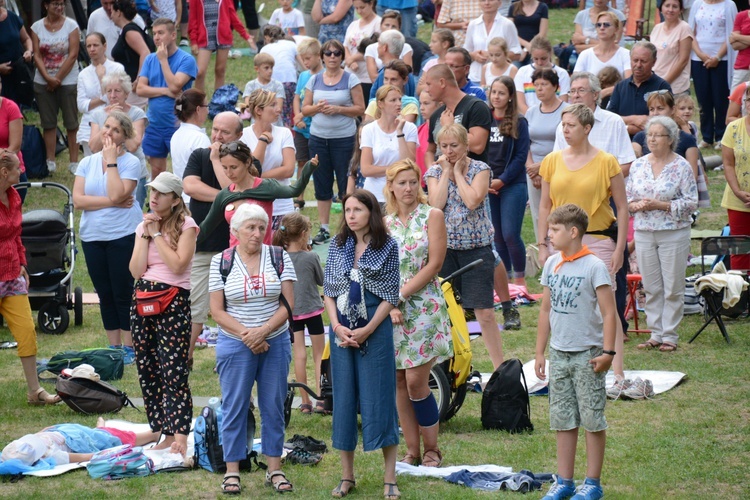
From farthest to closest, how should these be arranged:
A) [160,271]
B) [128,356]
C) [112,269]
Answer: [128,356], [112,269], [160,271]

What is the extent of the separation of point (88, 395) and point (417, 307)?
9.42ft

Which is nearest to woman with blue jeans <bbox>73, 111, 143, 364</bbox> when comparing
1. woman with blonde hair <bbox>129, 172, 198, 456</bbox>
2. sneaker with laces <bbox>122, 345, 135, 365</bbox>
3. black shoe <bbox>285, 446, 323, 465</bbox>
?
sneaker with laces <bbox>122, 345, 135, 365</bbox>

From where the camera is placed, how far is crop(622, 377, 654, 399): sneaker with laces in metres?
8.00

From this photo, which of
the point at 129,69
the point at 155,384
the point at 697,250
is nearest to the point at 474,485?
the point at 155,384

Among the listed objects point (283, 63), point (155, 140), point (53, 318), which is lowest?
point (53, 318)

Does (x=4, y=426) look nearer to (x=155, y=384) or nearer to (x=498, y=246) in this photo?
(x=155, y=384)

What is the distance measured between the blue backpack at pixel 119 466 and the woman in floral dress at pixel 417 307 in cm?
163

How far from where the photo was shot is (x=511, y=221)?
10.5m

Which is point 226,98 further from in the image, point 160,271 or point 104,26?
point 160,271

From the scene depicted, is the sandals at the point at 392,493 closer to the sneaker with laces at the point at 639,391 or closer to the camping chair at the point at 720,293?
the sneaker with laces at the point at 639,391

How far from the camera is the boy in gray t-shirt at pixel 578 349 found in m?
5.86

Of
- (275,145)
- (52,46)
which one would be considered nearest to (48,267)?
(275,145)

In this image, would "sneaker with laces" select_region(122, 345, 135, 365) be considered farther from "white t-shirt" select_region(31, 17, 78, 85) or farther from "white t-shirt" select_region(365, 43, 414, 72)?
"white t-shirt" select_region(31, 17, 78, 85)

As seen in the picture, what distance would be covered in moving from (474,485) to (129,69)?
Result: 9945 millimetres
